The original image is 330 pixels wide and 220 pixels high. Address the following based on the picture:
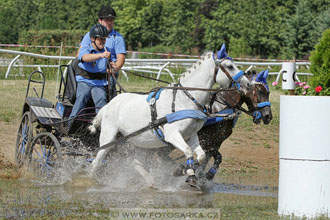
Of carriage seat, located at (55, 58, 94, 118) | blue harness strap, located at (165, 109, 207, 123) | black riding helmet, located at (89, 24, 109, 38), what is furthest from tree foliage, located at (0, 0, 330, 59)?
blue harness strap, located at (165, 109, 207, 123)

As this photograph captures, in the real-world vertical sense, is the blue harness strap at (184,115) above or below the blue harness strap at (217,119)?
above

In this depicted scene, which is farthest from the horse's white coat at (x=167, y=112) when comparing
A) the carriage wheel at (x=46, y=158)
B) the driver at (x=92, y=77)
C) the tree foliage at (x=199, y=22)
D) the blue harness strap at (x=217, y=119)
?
the tree foliage at (x=199, y=22)

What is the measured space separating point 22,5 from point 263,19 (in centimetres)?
2472

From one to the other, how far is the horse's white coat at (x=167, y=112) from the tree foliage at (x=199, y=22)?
107 feet

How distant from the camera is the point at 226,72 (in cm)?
820

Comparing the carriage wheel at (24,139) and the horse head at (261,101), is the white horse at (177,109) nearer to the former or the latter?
the horse head at (261,101)

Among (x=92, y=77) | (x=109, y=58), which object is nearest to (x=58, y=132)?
(x=92, y=77)

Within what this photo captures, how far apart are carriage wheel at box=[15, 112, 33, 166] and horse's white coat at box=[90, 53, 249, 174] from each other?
3.99 ft

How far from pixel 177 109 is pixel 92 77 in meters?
1.65

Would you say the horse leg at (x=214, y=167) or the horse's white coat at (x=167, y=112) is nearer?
the horse's white coat at (x=167, y=112)

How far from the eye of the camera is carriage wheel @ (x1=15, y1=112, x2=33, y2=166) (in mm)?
9547

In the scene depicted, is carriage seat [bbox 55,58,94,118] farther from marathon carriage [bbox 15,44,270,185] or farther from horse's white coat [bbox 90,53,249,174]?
horse's white coat [bbox 90,53,249,174]

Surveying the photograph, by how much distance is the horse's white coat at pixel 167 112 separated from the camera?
316 inches

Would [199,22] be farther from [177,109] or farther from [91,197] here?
[91,197]
